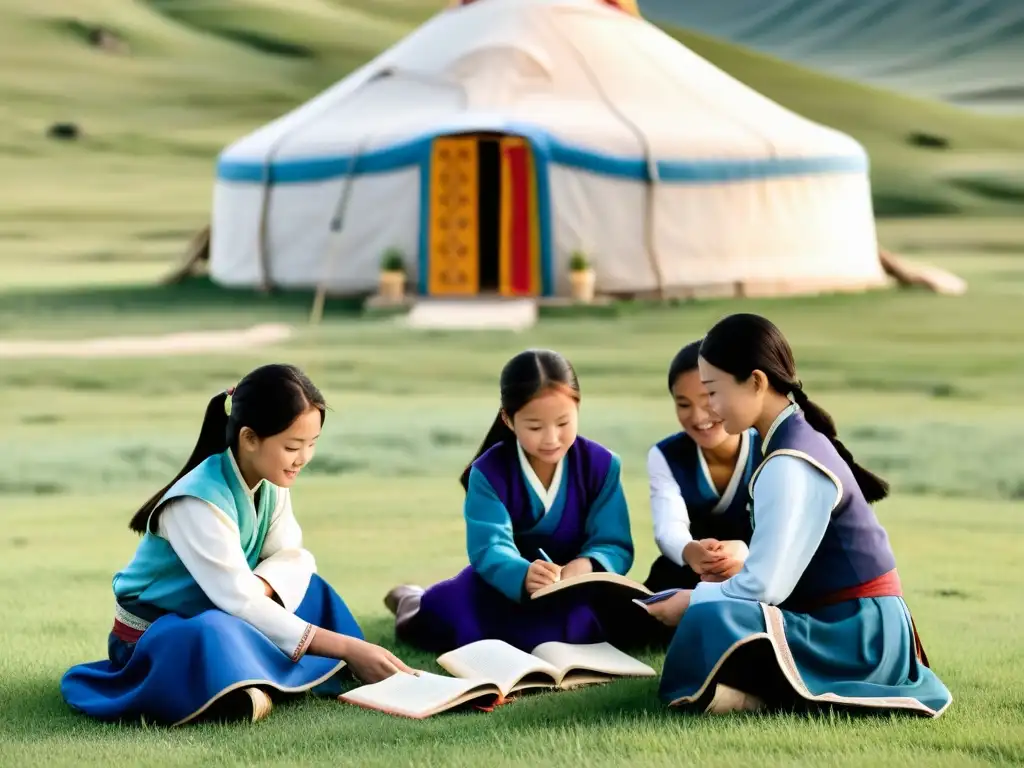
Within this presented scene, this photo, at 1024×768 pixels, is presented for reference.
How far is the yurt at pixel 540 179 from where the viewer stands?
12711mm

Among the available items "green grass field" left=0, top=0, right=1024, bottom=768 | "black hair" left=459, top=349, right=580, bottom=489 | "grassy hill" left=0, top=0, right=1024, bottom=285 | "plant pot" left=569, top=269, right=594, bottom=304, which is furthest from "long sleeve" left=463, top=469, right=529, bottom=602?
"grassy hill" left=0, top=0, right=1024, bottom=285

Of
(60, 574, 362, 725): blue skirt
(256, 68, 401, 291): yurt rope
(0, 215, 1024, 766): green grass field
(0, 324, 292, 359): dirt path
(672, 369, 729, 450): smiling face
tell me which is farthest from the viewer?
(256, 68, 401, 291): yurt rope

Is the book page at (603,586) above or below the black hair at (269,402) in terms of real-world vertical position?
below

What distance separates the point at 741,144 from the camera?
13281 millimetres

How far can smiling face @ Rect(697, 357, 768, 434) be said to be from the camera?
2.93m

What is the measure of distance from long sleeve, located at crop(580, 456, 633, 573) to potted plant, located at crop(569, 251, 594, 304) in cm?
869

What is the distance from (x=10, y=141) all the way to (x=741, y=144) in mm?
30920

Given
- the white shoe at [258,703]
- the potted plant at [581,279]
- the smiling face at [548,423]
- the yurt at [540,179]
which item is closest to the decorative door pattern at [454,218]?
the yurt at [540,179]

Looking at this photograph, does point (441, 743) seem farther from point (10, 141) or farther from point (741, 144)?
point (10, 141)

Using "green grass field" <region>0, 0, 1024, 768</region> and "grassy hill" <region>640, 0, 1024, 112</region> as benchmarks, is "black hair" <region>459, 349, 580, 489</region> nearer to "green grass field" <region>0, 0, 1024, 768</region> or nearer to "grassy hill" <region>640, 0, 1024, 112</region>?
"green grass field" <region>0, 0, 1024, 768</region>

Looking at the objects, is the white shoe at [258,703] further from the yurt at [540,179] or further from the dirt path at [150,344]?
the yurt at [540,179]

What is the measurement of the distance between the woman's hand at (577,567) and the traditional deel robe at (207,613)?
57 cm

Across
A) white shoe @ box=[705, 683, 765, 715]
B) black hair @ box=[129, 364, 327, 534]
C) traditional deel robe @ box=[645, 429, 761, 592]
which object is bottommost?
white shoe @ box=[705, 683, 765, 715]

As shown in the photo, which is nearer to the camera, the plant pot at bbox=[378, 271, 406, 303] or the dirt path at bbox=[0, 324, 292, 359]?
the dirt path at bbox=[0, 324, 292, 359]
